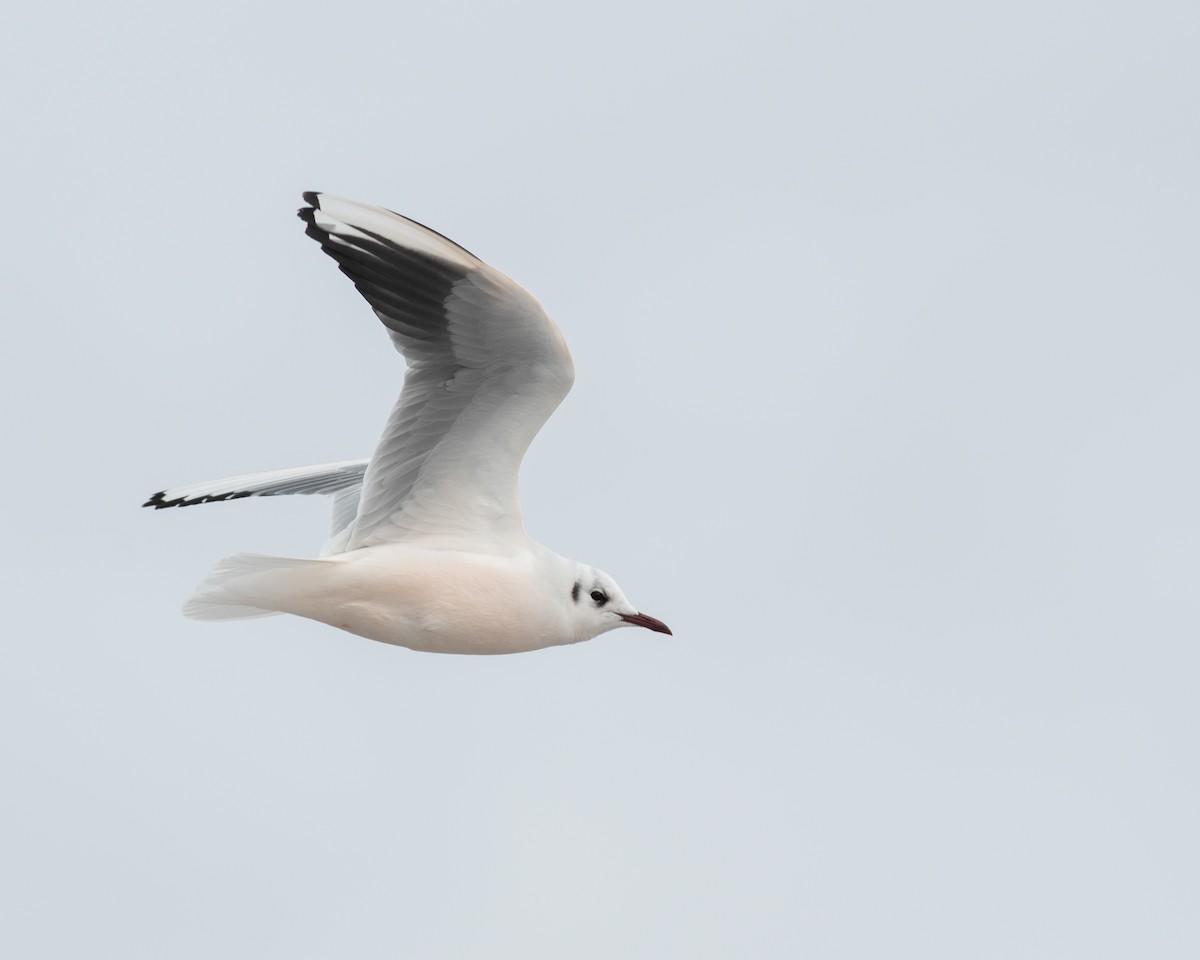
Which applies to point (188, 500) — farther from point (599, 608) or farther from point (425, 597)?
point (599, 608)

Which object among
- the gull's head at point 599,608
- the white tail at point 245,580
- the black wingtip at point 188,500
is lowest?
the white tail at point 245,580

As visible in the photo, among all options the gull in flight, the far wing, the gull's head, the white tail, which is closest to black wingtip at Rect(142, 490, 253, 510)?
the far wing

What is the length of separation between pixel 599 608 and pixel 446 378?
1.22 metres

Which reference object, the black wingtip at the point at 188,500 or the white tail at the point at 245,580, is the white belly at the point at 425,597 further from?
the black wingtip at the point at 188,500

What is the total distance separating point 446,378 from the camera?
7.37 metres

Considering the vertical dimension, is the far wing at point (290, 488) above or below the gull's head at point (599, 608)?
above

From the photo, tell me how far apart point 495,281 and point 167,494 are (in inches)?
103

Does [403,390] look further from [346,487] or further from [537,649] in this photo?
[346,487]

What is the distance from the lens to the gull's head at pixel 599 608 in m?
7.95

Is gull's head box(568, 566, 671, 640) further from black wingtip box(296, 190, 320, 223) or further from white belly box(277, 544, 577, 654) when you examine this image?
black wingtip box(296, 190, 320, 223)

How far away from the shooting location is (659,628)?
8172 mm

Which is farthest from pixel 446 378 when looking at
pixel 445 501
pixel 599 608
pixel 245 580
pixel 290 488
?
pixel 290 488

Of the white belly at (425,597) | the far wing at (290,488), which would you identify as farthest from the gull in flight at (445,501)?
the far wing at (290,488)

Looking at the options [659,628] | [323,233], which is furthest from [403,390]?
[659,628]
